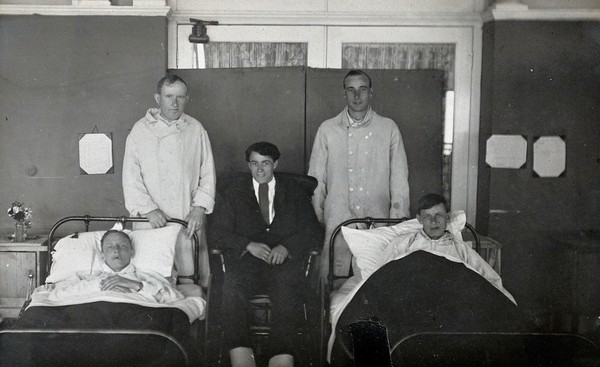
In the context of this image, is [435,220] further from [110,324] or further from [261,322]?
[110,324]

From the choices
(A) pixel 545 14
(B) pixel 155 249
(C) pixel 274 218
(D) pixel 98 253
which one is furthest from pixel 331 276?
(A) pixel 545 14

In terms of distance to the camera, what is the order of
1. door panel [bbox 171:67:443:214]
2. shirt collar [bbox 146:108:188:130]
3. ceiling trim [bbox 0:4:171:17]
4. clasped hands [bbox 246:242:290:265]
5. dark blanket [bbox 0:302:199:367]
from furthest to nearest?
1. door panel [bbox 171:67:443:214]
2. ceiling trim [bbox 0:4:171:17]
3. shirt collar [bbox 146:108:188:130]
4. clasped hands [bbox 246:242:290:265]
5. dark blanket [bbox 0:302:199:367]

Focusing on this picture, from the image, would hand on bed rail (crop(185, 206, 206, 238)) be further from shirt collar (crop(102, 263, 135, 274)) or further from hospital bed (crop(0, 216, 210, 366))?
shirt collar (crop(102, 263, 135, 274))

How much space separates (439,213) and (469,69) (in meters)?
1.32

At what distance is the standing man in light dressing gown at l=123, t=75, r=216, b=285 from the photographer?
2.94m

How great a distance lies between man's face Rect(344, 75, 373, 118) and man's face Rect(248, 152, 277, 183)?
589mm

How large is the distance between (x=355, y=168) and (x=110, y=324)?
146cm

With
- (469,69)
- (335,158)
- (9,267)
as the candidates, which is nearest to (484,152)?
(469,69)

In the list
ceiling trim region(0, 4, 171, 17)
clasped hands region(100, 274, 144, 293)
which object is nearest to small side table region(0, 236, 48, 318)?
clasped hands region(100, 274, 144, 293)

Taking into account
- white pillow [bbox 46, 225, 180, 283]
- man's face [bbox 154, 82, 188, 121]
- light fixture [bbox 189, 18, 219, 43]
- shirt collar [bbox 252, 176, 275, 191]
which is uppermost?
light fixture [bbox 189, 18, 219, 43]

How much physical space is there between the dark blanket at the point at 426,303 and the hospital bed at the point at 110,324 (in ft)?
2.16

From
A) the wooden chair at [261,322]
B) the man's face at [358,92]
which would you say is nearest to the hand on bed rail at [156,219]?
the wooden chair at [261,322]

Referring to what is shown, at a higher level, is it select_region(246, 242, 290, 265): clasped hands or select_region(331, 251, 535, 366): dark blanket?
select_region(246, 242, 290, 265): clasped hands

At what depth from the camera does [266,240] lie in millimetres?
2809
